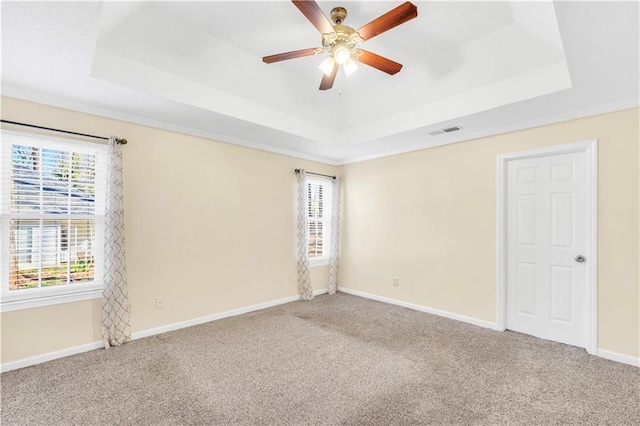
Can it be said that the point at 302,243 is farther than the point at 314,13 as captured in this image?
Yes

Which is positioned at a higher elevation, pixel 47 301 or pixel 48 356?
pixel 47 301

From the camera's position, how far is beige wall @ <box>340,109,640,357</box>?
9.20ft

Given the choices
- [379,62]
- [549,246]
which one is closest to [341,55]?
[379,62]

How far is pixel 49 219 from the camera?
2.81 m

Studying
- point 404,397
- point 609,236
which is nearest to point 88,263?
point 404,397

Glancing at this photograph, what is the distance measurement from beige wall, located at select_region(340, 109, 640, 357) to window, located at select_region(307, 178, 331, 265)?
33cm

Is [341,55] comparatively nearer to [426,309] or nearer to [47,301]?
[47,301]

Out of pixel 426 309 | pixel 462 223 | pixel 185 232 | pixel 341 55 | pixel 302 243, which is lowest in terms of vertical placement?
pixel 426 309

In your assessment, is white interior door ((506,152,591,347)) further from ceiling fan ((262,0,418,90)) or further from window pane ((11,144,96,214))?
window pane ((11,144,96,214))

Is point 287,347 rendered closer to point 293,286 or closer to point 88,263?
point 293,286

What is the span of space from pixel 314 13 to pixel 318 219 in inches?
146

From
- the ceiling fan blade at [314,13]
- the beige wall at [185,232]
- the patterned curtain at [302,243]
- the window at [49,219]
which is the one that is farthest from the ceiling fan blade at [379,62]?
the window at [49,219]

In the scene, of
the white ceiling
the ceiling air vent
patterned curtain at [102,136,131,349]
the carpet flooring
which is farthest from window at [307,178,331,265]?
patterned curtain at [102,136,131,349]

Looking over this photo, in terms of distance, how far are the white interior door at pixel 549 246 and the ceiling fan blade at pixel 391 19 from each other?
2.46 m
